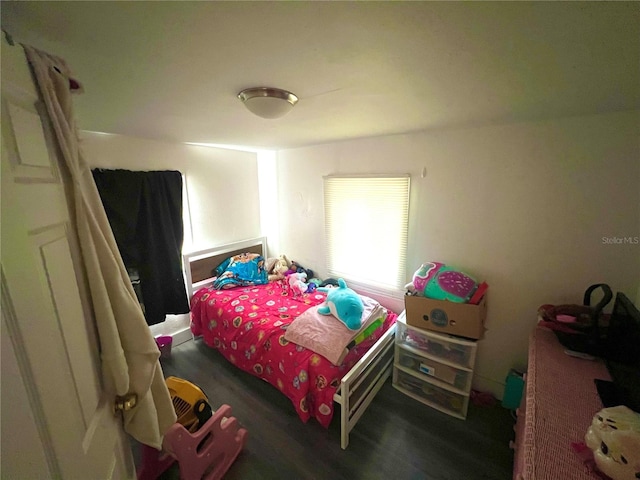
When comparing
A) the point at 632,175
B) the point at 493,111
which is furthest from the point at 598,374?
the point at 493,111

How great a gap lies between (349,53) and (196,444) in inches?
81.7

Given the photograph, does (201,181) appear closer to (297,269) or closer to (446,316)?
(297,269)

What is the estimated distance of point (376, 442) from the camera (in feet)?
5.72

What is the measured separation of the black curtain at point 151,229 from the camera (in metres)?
2.22

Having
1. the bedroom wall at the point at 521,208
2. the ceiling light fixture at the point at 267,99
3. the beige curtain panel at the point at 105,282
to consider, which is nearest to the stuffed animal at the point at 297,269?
the bedroom wall at the point at 521,208

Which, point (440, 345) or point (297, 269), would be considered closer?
point (440, 345)

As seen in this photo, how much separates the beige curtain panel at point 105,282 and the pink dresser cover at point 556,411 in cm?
131

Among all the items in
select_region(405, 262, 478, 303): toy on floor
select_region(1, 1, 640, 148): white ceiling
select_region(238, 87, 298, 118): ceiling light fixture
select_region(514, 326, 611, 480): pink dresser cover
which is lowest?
select_region(514, 326, 611, 480): pink dresser cover

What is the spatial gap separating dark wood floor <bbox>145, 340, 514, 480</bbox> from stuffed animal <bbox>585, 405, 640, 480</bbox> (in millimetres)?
1054

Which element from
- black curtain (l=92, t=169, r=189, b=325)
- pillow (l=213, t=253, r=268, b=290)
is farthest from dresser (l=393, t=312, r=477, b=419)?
black curtain (l=92, t=169, r=189, b=325)

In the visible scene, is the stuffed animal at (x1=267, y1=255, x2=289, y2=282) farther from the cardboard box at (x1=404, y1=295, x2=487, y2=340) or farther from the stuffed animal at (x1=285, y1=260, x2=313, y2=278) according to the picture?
the cardboard box at (x1=404, y1=295, x2=487, y2=340)

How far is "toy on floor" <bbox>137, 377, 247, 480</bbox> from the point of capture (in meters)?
1.37
